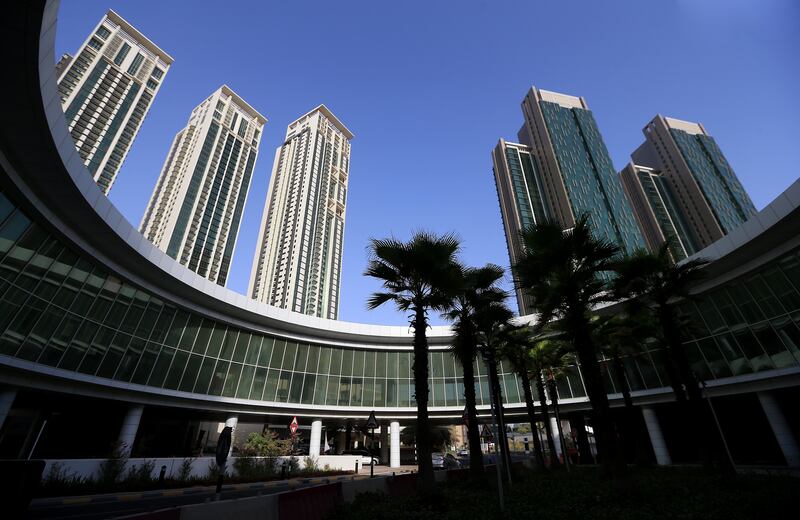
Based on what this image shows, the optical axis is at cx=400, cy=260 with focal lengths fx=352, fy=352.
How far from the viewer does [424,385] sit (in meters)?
12.6

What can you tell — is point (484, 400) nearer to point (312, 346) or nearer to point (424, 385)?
point (312, 346)

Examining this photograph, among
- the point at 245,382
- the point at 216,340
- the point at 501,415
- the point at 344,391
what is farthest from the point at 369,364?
the point at 501,415

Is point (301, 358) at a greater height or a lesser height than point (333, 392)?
greater

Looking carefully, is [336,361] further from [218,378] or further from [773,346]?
[773,346]

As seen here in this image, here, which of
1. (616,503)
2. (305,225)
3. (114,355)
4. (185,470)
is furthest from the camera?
(305,225)

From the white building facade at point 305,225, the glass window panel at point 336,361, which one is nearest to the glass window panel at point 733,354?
the glass window panel at point 336,361

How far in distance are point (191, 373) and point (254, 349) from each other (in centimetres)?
509

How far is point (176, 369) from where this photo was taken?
2425cm

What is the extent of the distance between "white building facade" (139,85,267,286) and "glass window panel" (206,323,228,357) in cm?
6659

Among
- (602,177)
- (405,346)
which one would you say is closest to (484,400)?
(405,346)

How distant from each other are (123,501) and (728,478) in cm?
2115

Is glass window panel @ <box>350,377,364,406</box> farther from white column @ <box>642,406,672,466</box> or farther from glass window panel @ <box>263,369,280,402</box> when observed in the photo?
white column @ <box>642,406,672,466</box>

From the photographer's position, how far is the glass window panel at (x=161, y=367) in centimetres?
2284

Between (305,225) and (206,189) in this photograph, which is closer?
(206,189)
